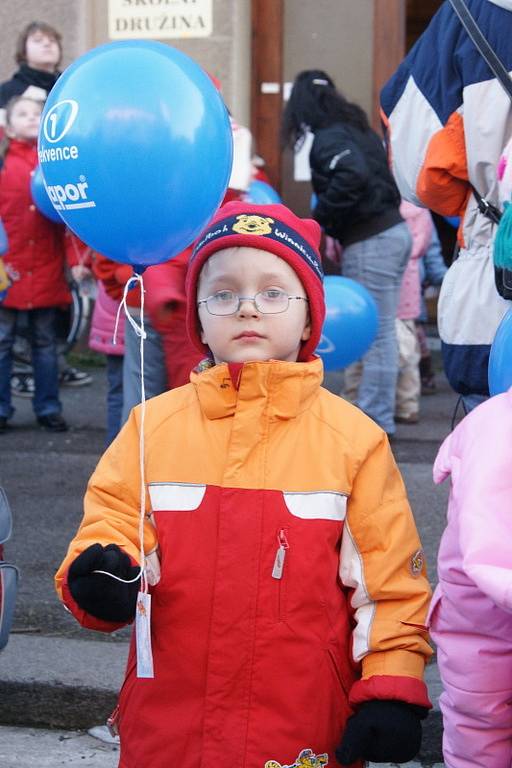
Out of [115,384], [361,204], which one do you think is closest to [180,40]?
[361,204]

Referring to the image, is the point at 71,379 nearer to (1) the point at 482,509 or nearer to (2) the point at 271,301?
(2) the point at 271,301

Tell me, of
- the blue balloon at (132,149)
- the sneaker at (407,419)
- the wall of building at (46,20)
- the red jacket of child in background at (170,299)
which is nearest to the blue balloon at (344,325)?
the red jacket of child in background at (170,299)

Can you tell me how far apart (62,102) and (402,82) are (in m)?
1.34

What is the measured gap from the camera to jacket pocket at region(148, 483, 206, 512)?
99.3 inches

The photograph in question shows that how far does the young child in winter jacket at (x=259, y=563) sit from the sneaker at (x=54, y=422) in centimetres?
484

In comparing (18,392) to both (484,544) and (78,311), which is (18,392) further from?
(484,544)

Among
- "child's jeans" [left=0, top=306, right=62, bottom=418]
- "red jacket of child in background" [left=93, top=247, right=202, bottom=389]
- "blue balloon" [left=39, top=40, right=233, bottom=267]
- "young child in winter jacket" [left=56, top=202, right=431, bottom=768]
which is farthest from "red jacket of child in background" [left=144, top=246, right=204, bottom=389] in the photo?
"child's jeans" [left=0, top=306, right=62, bottom=418]

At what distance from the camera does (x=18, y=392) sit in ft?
28.4

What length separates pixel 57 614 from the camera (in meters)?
4.37

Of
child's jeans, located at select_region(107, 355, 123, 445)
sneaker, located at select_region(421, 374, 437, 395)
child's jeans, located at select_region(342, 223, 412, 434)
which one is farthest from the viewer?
sneaker, located at select_region(421, 374, 437, 395)

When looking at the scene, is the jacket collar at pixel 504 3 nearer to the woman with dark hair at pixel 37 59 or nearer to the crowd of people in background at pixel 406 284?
the crowd of people in background at pixel 406 284

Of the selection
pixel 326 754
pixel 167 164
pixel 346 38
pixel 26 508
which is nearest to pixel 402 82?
pixel 167 164

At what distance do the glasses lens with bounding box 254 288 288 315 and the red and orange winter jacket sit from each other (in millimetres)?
127

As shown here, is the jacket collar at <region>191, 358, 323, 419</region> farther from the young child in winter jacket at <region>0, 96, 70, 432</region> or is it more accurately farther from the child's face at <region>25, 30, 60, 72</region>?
the child's face at <region>25, 30, 60, 72</region>
